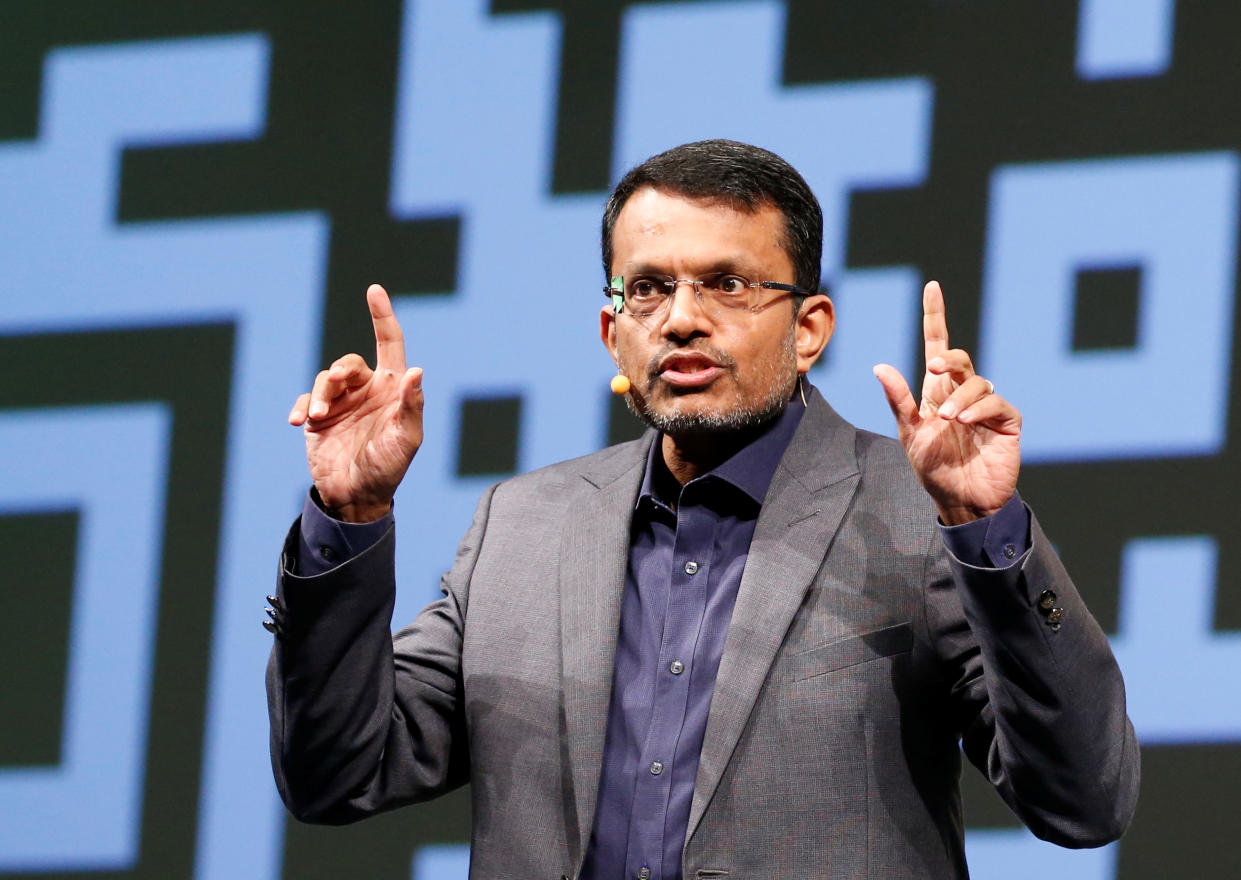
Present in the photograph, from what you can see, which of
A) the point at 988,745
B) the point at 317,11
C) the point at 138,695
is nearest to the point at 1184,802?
the point at 988,745

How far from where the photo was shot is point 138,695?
10.9 feet

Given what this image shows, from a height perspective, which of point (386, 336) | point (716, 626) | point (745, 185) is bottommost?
point (716, 626)

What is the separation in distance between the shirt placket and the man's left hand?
1.36 ft

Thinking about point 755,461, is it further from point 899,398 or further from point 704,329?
point 899,398

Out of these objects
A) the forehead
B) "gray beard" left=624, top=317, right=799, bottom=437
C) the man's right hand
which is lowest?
the man's right hand

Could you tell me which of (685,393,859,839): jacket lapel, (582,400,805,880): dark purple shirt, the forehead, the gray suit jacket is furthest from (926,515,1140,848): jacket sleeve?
the forehead

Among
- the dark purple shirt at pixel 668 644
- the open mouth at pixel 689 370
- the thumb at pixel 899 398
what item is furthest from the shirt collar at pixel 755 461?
the thumb at pixel 899 398

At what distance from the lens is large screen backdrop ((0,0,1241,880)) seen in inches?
115

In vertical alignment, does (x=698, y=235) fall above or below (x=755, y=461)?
above

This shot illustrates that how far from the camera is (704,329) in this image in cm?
206

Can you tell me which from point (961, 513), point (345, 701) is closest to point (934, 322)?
point (961, 513)

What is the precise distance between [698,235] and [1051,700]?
831 millimetres

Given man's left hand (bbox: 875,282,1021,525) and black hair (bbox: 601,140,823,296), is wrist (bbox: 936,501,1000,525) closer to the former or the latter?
man's left hand (bbox: 875,282,1021,525)

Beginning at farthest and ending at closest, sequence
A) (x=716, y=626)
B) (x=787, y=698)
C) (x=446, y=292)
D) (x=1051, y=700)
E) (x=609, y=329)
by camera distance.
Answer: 1. (x=446, y=292)
2. (x=609, y=329)
3. (x=716, y=626)
4. (x=787, y=698)
5. (x=1051, y=700)
